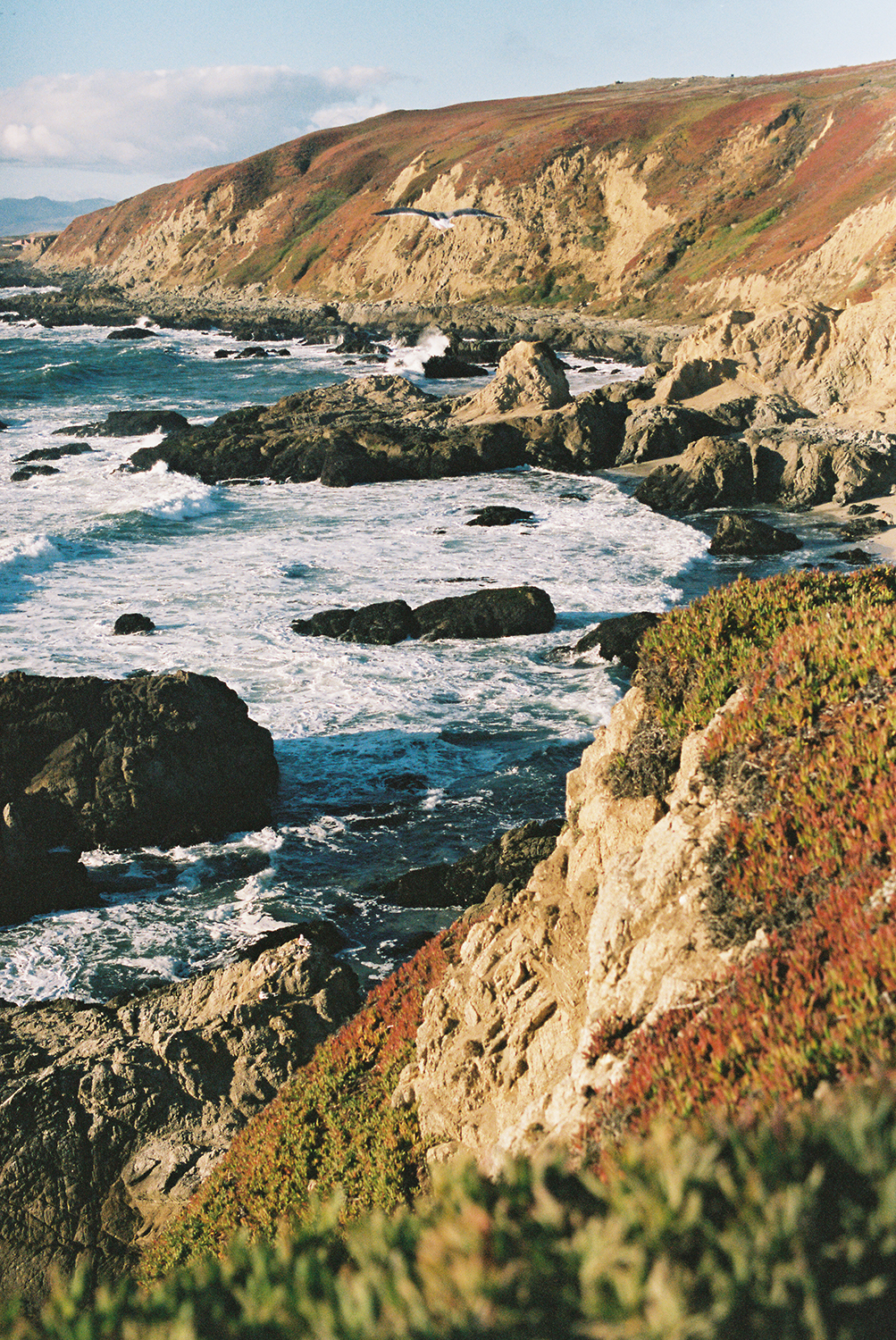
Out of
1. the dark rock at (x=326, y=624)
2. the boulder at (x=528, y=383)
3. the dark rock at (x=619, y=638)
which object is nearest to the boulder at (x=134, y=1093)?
the dark rock at (x=619, y=638)

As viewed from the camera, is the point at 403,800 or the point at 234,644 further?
the point at 234,644

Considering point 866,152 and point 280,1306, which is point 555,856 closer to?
point 280,1306

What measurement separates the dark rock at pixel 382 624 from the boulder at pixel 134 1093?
1335 cm

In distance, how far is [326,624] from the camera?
22484mm

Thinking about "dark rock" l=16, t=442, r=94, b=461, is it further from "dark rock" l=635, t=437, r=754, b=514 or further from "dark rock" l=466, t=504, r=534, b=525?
"dark rock" l=635, t=437, r=754, b=514

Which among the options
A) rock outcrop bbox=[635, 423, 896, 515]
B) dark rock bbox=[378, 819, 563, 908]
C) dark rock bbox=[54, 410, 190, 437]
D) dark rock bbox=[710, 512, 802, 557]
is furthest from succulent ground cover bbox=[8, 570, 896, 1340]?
dark rock bbox=[54, 410, 190, 437]

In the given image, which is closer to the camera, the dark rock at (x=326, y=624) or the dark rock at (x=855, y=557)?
the dark rock at (x=326, y=624)

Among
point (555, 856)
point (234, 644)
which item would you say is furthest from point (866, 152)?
point (555, 856)

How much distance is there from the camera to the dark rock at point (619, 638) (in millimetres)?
20578

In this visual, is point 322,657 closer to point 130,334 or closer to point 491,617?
point 491,617

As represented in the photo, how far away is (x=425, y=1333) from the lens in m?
2.40

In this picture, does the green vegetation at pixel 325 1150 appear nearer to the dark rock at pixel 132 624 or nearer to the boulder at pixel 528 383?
the dark rock at pixel 132 624

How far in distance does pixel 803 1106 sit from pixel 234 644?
19755 millimetres

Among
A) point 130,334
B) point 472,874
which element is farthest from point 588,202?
point 472,874
